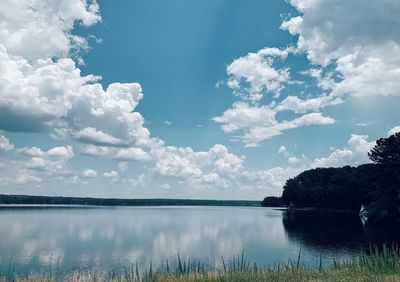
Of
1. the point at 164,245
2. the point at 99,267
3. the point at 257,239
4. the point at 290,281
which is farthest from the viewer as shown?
the point at 257,239

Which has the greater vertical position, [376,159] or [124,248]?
[376,159]

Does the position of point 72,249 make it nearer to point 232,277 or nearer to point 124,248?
point 124,248

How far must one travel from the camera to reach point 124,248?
65125 millimetres

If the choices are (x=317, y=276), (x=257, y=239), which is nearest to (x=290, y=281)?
(x=317, y=276)

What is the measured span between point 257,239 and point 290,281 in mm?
55896

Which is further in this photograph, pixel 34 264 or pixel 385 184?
pixel 385 184

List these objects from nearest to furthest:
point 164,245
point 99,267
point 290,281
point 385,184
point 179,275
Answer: point 290,281 → point 179,275 → point 99,267 → point 164,245 → point 385,184

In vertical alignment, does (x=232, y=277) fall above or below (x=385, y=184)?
below

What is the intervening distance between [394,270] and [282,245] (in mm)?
40969

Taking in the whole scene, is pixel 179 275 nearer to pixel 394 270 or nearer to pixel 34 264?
pixel 394 270

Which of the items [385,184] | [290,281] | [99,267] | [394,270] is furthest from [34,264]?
[385,184]

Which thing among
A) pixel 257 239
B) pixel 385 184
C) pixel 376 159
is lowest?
pixel 257 239

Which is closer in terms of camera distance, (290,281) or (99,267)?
(290,281)

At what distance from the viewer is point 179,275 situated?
32531 millimetres
